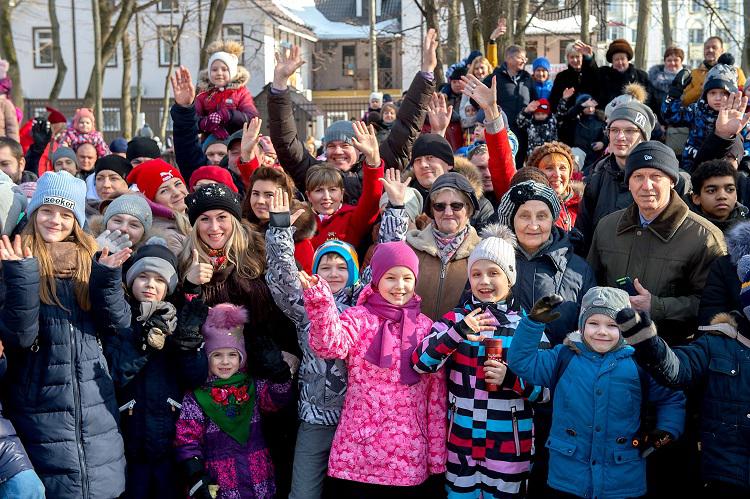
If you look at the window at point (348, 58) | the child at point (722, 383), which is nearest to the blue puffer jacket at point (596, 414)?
the child at point (722, 383)

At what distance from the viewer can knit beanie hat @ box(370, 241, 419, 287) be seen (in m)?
4.47

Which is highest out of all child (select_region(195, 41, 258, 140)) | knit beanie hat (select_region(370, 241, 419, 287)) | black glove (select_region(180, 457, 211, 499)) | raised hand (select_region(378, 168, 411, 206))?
child (select_region(195, 41, 258, 140))

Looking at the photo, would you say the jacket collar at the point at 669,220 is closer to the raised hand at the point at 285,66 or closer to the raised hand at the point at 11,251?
the raised hand at the point at 285,66

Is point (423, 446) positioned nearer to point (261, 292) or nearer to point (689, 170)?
point (261, 292)

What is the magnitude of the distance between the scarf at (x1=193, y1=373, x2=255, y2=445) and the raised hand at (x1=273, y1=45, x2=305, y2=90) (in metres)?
2.56

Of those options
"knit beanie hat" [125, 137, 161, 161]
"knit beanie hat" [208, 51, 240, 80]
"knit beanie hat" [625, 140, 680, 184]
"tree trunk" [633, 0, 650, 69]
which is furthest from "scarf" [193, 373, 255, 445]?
"tree trunk" [633, 0, 650, 69]

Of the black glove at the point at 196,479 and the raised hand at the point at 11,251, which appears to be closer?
the raised hand at the point at 11,251

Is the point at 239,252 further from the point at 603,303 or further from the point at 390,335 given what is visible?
the point at 603,303

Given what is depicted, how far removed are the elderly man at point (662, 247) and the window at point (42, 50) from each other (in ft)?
151

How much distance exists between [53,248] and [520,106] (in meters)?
7.32

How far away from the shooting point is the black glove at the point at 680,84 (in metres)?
9.09

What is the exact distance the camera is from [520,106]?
34.7ft

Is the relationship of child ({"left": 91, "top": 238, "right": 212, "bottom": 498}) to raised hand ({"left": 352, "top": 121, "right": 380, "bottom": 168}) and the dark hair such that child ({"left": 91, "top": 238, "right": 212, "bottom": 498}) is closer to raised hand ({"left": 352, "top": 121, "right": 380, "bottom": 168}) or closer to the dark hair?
raised hand ({"left": 352, "top": 121, "right": 380, "bottom": 168})

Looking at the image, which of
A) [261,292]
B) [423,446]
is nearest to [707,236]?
[423,446]
